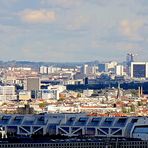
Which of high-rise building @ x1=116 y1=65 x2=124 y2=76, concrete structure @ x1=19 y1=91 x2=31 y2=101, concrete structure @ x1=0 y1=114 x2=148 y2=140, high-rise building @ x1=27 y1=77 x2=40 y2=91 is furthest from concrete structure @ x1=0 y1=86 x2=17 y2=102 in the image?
high-rise building @ x1=116 y1=65 x2=124 y2=76

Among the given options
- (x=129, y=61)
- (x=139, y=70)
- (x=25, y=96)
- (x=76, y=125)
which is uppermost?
(x=76, y=125)

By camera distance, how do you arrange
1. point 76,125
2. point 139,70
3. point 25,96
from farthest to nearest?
point 139,70 < point 25,96 < point 76,125

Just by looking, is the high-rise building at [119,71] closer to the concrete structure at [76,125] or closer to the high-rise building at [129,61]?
the high-rise building at [129,61]

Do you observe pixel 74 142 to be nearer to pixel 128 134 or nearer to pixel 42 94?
pixel 128 134

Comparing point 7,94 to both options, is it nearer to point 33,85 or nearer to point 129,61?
point 33,85

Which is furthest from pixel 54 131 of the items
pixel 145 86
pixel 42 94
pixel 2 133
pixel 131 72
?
pixel 131 72

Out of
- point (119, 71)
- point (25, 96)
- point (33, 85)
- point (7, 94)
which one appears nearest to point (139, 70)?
point (119, 71)

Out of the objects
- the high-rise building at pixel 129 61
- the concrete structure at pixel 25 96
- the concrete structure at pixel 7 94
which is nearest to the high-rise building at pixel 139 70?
the high-rise building at pixel 129 61

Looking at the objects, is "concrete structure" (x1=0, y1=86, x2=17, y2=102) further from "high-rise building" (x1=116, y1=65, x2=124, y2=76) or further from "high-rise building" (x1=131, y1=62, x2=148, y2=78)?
"high-rise building" (x1=116, y1=65, x2=124, y2=76)
